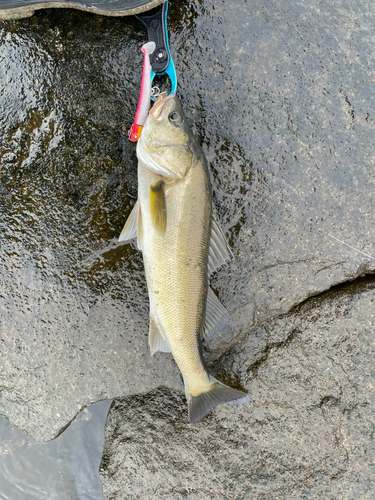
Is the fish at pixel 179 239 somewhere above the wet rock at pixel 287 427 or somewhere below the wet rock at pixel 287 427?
above

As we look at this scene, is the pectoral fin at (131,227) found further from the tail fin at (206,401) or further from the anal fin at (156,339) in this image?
the tail fin at (206,401)

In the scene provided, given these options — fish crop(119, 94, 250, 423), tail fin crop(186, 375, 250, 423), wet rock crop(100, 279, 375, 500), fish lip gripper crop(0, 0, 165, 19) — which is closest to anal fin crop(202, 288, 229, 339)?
fish crop(119, 94, 250, 423)

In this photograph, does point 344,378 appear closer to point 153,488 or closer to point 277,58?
point 153,488

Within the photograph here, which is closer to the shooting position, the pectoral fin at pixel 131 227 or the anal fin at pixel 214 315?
the anal fin at pixel 214 315

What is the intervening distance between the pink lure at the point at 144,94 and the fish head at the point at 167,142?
104mm

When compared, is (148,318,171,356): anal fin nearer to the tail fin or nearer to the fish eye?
the tail fin

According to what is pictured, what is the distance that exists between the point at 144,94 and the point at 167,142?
0.44m

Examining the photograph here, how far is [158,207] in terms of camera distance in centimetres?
269

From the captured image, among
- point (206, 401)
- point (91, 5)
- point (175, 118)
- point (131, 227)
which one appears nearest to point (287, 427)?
point (206, 401)

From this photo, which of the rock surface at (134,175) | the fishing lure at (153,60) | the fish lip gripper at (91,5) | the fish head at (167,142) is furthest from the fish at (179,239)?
the fish lip gripper at (91,5)

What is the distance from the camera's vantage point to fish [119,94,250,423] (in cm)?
269

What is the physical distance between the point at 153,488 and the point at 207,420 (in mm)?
788

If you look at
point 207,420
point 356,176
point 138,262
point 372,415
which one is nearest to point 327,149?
point 356,176

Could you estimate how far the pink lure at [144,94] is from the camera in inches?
109
